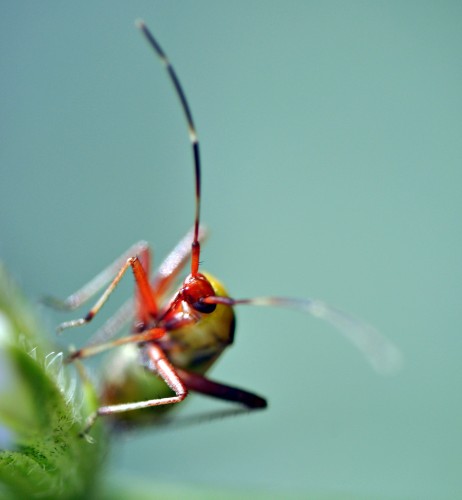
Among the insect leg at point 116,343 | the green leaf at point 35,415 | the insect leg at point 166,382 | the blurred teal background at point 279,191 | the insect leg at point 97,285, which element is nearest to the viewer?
the green leaf at point 35,415

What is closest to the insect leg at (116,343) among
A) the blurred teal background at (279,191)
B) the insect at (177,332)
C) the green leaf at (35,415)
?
the insect at (177,332)

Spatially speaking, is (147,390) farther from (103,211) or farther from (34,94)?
(34,94)

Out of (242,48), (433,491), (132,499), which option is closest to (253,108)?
(242,48)

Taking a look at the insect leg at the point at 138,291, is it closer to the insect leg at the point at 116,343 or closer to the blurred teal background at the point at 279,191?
the insect leg at the point at 116,343

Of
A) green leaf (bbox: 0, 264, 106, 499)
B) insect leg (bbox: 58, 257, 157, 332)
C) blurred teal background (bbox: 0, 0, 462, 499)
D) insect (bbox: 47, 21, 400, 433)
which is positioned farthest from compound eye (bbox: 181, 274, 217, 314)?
blurred teal background (bbox: 0, 0, 462, 499)

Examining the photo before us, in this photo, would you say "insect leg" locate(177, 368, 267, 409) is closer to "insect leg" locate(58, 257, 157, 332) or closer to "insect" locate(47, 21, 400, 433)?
"insect" locate(47, 21, 400, 433)

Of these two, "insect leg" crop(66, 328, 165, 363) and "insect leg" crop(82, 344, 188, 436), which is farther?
"insect leg" crop(66, 328, 165, 363)
